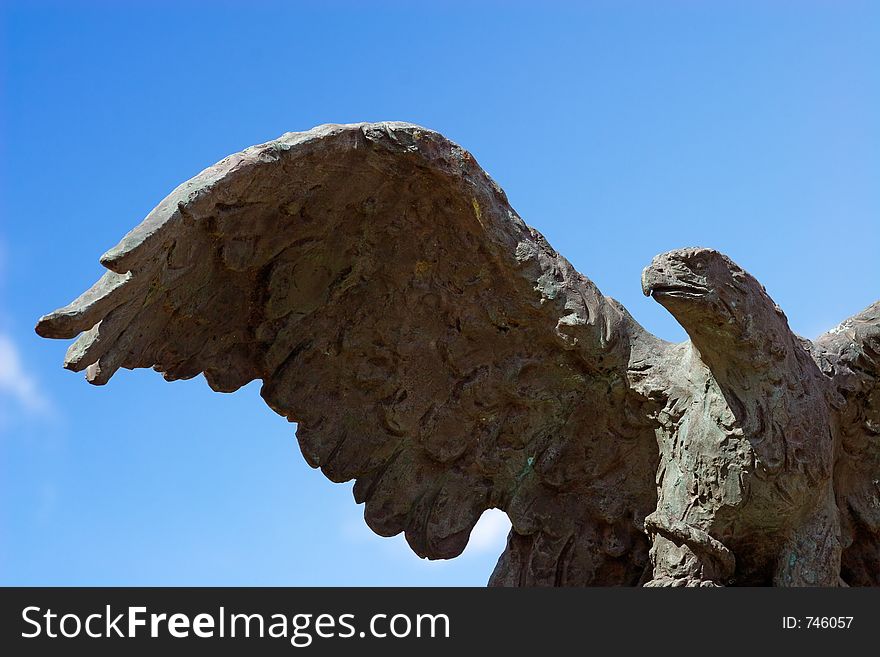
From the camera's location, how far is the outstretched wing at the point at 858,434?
6.93 m

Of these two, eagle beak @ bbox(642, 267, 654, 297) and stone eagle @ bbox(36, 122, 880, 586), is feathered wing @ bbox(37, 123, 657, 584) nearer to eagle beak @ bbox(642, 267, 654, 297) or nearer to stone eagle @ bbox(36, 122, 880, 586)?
stone eagle @ bbox(36, 122, 880, 586)

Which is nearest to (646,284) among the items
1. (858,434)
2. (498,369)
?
(498,369)

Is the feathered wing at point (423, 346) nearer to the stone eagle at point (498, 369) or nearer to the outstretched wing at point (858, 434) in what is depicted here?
the stone eagle at point (498, 369)

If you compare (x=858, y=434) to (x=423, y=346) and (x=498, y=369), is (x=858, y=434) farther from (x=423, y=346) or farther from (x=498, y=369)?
(x=423, y=346)

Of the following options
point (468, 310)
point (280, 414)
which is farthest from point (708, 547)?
point (280, 414)

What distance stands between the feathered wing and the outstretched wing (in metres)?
0.90

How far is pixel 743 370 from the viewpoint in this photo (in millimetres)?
6605

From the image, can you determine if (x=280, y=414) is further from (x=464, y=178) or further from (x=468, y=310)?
(x=464, y=178)

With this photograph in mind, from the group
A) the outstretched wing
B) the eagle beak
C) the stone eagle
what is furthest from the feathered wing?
the outstretched wing

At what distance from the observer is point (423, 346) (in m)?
7.13

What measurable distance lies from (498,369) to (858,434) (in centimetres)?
171

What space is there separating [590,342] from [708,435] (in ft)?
2.30

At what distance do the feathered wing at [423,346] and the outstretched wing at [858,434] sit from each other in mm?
895

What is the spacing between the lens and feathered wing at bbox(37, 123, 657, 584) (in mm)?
6559
